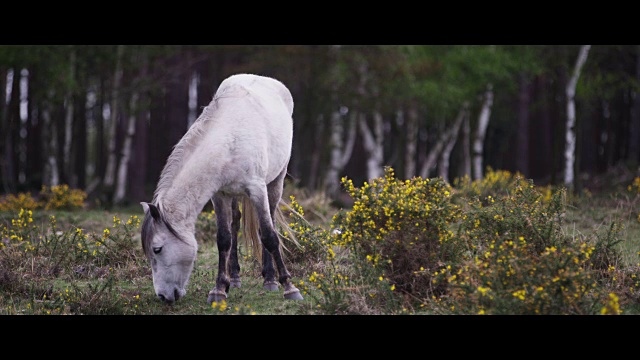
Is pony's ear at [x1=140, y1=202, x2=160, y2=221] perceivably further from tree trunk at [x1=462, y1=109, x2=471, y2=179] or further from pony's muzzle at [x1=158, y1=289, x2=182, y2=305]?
tree trunk at [x1=462, y1=109, x2=471, y2=179]

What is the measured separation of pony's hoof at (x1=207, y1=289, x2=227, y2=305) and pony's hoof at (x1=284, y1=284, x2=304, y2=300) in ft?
2.30

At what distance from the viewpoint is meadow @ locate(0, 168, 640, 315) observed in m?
6.07

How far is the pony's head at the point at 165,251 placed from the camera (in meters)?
6.89

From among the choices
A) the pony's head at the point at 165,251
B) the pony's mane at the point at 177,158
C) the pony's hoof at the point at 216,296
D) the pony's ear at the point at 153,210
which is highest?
the pony's mane at the point at 177,158

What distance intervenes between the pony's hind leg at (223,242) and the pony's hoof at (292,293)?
68cm

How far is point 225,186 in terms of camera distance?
24.7 ft

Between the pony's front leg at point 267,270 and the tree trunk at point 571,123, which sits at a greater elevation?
the tree trunk at point 571,123

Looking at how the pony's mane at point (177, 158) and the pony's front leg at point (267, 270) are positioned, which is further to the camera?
the pony's front leg at point (267, 270)

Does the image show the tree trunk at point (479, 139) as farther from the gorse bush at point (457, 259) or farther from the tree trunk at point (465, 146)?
the gorse bush at point (457, 259)

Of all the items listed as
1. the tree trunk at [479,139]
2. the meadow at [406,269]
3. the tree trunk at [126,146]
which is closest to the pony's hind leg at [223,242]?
the meadow at [406,269]

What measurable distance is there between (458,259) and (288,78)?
17.5 meters

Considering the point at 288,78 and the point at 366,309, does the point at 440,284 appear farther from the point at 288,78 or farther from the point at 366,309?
the point at 288,78

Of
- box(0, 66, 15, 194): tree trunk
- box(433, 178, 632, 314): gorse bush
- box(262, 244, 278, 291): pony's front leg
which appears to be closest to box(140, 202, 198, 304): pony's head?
box(262, 244, 278, 291): pony's front leg

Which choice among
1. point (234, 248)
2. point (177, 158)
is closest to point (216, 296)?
point (234, 248)
